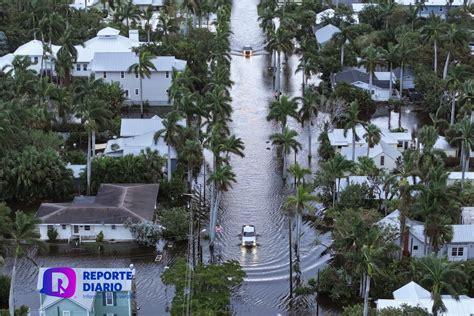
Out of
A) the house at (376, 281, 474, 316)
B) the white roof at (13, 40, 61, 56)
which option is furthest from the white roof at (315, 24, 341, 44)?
the house at (376, 281, 474, 316)

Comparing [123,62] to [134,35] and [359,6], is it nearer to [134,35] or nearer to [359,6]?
[134,35]

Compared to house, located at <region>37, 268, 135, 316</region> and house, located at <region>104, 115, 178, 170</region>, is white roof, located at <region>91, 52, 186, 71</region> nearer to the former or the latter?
house, located at <region>104, 115, 178, 170</region>

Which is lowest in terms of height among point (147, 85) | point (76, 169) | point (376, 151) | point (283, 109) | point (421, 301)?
point (421, 301)

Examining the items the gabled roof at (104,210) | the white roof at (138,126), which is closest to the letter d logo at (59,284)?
the gabled roof at (104,210)

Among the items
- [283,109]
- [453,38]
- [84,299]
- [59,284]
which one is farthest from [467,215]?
[453,38]

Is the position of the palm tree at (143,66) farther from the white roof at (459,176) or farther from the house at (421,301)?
the house at (421,301)
